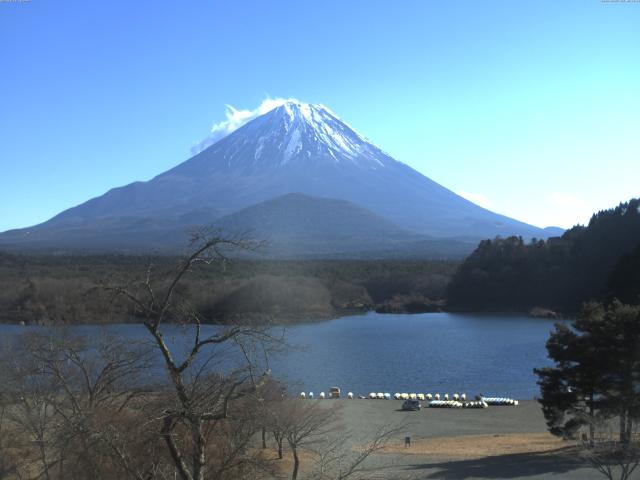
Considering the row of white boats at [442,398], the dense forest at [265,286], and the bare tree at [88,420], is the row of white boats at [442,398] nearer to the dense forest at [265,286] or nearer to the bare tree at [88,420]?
the dense forest at [265,286]

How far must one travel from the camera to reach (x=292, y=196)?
9419 centimetres

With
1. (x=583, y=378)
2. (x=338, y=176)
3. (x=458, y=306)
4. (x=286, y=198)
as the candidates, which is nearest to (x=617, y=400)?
(x=583, y=378)

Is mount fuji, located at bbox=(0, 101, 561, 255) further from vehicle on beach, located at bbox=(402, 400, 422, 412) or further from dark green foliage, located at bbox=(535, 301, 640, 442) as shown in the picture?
dark green foliage, located at bbox=(535, 301, 640, 442)

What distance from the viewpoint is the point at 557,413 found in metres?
11.6

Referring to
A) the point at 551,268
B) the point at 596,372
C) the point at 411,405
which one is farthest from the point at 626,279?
the point at 596,372

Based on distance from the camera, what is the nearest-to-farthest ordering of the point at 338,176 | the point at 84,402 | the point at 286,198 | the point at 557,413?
the point at 84,402 < the point at 557,413 < the point at 286,198 < the point at 338,176

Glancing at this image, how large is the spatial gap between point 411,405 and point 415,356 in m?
10.3

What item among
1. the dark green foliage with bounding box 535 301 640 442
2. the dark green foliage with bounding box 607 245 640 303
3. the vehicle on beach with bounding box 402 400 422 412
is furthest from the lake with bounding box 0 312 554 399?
the dark green foliage with bounding box 535 301 640 442

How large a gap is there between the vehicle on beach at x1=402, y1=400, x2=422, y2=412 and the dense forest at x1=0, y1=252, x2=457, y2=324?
293 inches

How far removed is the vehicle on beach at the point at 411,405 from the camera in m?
17.9

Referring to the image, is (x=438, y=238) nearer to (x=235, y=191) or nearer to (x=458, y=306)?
(x=235, y=191)

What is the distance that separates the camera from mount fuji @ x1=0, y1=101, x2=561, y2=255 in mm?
90694

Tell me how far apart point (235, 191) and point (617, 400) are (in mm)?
94895

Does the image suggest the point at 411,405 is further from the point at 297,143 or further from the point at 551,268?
the point at 297,143
